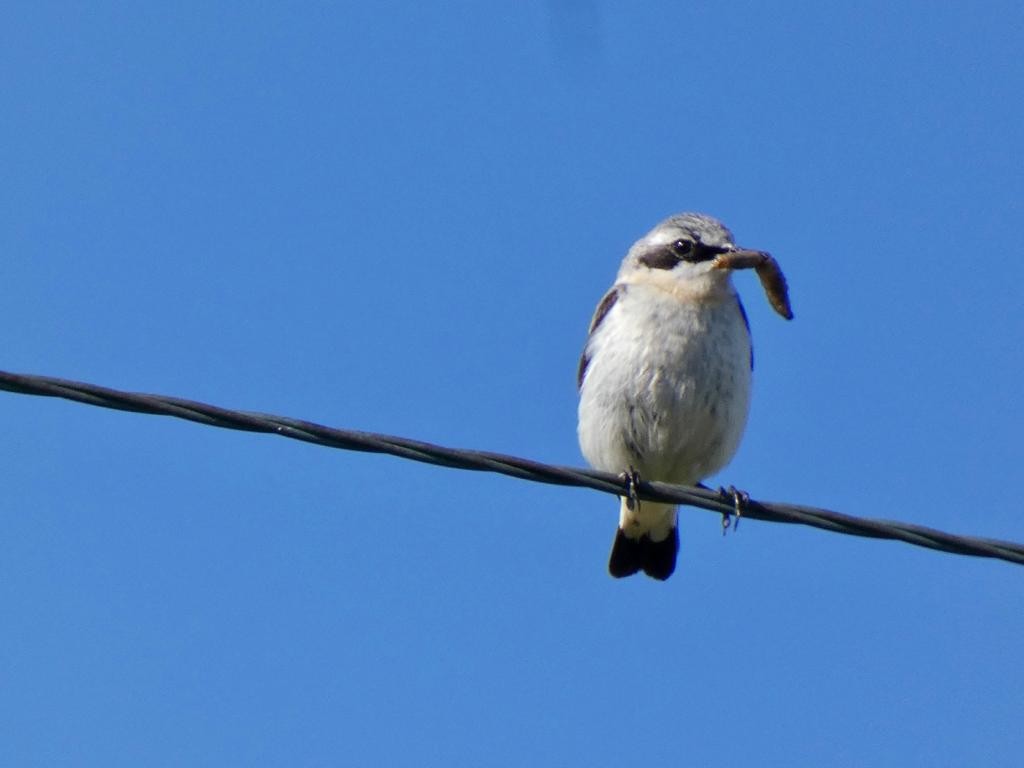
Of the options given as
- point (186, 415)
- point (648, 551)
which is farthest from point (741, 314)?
point (186, 415)

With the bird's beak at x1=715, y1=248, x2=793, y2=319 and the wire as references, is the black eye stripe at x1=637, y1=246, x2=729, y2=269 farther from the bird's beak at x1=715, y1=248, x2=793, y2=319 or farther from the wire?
the wire

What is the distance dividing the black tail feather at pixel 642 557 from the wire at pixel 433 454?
431 cm

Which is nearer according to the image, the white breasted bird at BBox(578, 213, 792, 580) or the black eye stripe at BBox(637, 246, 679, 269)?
the white breasted bird at BBox(578, 213, 792, 580)

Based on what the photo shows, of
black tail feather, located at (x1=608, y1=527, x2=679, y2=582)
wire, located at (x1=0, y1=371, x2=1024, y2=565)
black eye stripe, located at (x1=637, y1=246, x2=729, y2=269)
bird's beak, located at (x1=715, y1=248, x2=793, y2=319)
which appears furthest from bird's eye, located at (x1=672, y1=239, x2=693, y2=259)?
wire, located at (x1=0, y1=371, x2=1024, y2=565)

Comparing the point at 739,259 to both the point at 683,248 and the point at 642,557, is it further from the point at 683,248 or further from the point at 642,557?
the point at 642,557

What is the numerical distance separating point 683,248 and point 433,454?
456 centimetres

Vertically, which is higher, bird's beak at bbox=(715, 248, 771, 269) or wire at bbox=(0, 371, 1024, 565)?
bird's beak at bbox=(715, 248, 771, 269)

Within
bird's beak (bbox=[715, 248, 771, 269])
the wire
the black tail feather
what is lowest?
the wire

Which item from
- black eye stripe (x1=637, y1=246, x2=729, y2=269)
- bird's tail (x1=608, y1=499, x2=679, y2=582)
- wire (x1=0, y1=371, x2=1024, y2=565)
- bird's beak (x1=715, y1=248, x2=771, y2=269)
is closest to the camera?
wire (x1=0, y1=371, x2=1024, y2=565)

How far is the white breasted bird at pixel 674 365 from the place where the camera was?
8.80 m

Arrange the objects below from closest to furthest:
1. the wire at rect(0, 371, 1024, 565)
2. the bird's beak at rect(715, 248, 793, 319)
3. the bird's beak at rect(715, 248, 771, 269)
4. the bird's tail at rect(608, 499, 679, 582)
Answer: the wire at rect(0, 371, 1024, 565) → the bird's beak at rect(715, 248, 793, 319) → the bird's beak at rect(715, 248, 771, 269) → the bird's tail at rect(608, 499, 679, 582)

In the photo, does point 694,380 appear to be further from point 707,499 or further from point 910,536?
point 910,536

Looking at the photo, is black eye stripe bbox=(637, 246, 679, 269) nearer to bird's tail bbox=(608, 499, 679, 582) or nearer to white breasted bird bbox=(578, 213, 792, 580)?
white breasted bird bbox=(578, 213, 792, 580)

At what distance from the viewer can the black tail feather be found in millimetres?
10211
